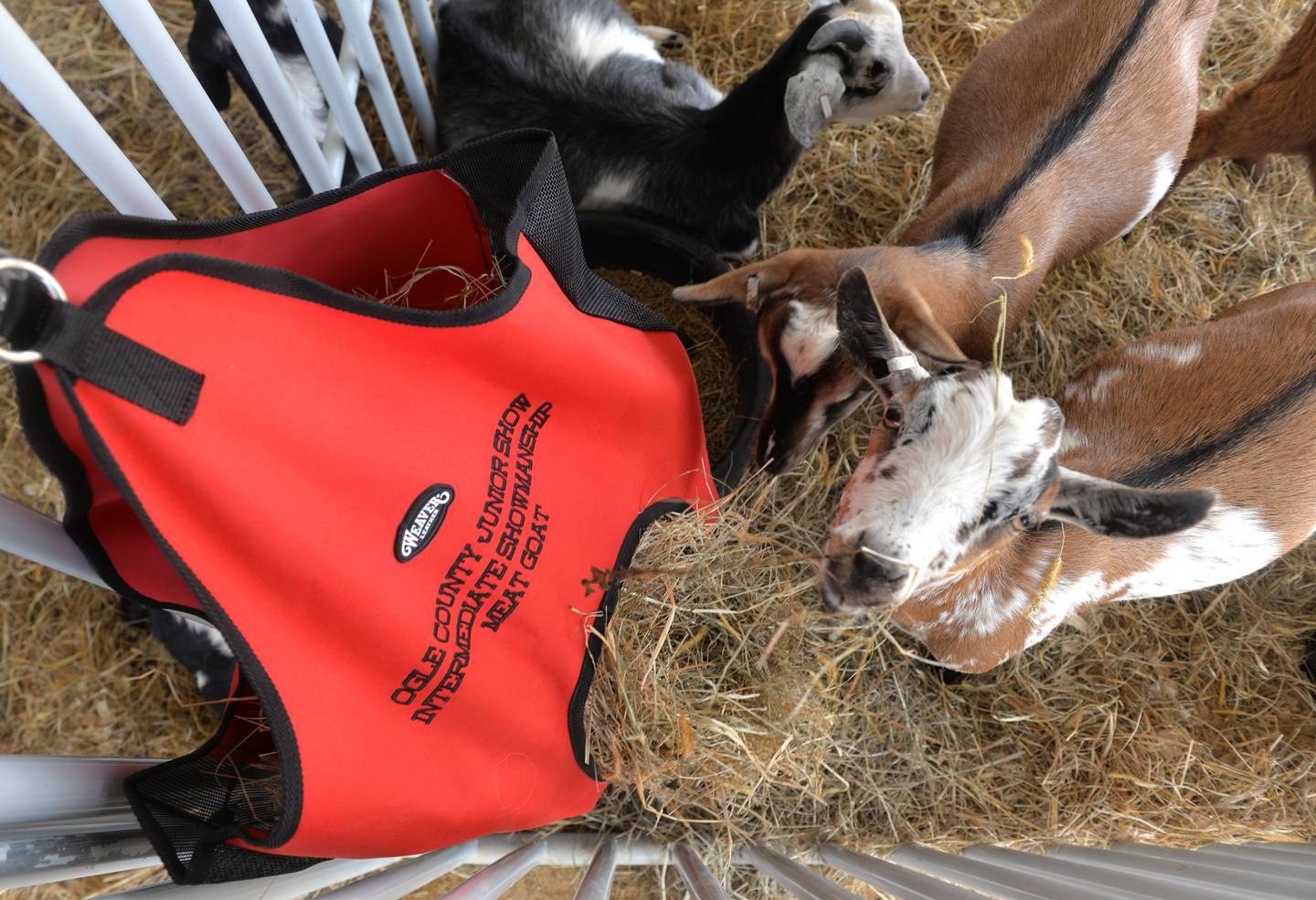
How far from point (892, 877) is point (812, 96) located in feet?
7.38

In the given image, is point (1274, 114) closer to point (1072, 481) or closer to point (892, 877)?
point (1072, 481)

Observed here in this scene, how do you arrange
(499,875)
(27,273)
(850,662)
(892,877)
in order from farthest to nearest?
(850,662) → (892,877) → (499,875) → (27,273)

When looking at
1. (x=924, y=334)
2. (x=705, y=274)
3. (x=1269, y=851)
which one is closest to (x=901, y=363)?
(x=924, y=334)

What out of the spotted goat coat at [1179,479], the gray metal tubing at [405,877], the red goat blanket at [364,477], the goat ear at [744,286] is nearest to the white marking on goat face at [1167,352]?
the spotted goat coat at [1179,479]

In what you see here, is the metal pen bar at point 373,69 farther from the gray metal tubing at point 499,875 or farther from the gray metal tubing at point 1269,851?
the gray metal tubing at point 1269,851

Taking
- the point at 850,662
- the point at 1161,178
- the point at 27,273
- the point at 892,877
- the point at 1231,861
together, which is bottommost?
the point at 1231,861

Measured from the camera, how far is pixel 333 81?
7.06 ft

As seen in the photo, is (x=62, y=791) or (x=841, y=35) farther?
(x=841, y=35)

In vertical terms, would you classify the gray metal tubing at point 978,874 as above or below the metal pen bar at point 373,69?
below

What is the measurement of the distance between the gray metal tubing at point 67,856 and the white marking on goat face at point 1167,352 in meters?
2.92

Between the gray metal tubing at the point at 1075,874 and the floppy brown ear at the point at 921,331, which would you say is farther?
the floppy brown ear at the point at 921,331

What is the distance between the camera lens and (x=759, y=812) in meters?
2.39

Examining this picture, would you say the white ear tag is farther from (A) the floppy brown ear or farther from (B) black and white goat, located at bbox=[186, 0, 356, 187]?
(B) black and white goat, located at bbox=[186, 0, 356, 187]

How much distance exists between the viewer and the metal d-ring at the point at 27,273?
0.97 m
